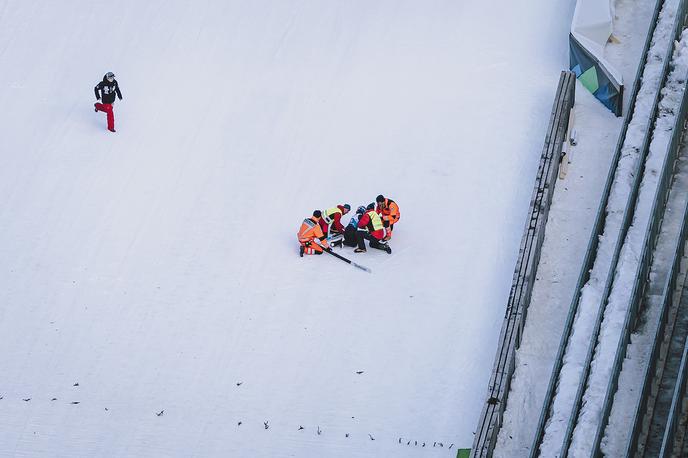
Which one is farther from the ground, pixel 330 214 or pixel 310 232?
pixel 330 214

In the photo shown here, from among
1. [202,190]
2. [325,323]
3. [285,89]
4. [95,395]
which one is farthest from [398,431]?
[285,89]

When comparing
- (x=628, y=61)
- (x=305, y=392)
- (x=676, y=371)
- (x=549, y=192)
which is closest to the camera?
(x=676, y=371)

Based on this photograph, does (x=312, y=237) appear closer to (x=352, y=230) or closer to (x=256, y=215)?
(x=352, y=230)

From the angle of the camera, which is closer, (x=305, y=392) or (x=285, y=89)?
(x=305, y=392)

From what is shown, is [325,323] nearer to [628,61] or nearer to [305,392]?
[305,392]

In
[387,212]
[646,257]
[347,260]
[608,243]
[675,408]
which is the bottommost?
[675,408]

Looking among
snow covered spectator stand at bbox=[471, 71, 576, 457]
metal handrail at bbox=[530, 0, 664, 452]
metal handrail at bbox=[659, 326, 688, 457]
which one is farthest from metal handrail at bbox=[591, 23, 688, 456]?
snow covered spectator stand at bbox=[471, 71, 576, 457]

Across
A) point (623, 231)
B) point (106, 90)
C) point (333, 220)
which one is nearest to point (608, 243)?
point (623, 231)

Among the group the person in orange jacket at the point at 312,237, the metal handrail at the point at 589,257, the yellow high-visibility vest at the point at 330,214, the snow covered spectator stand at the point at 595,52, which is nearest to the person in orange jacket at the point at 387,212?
the yellow high-visibility vest at the point at 330,214
